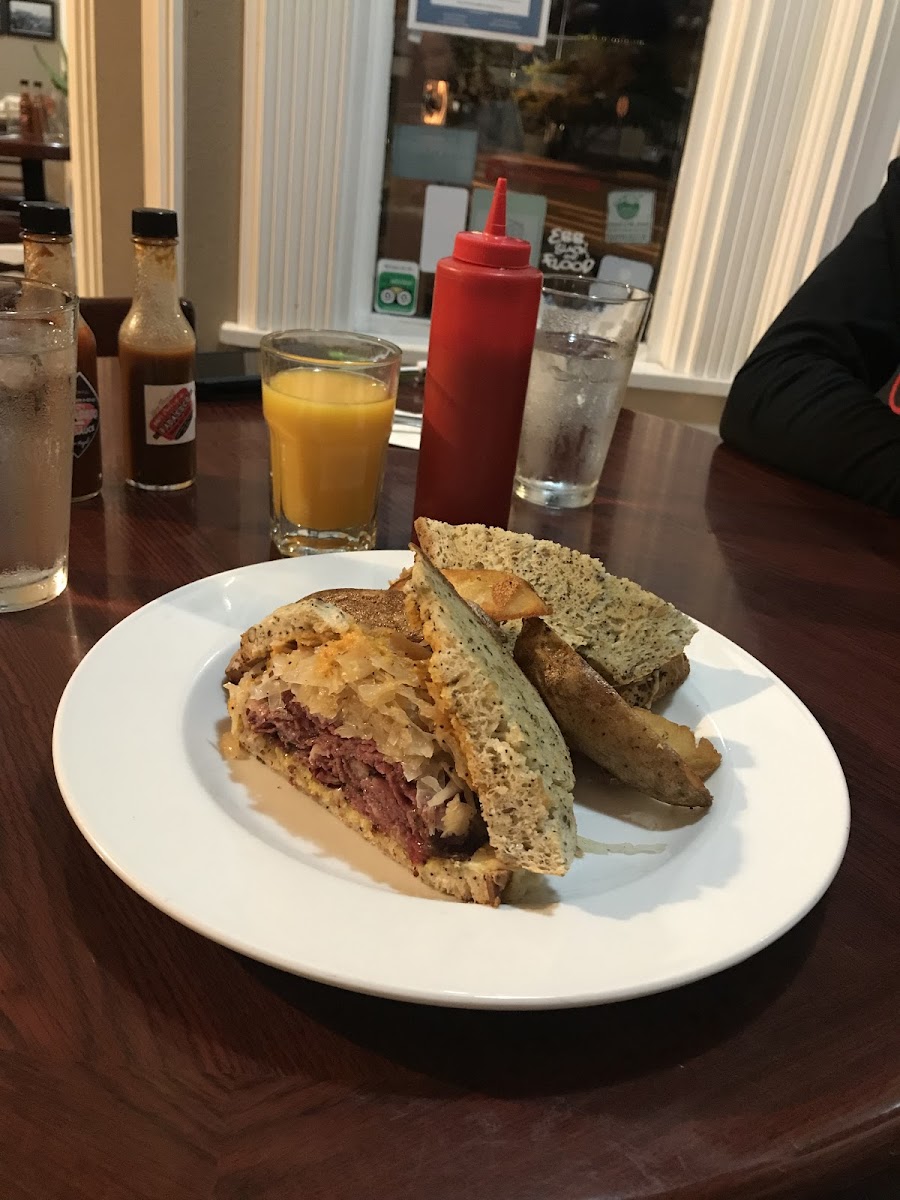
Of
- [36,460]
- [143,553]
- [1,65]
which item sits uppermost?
[1,65]

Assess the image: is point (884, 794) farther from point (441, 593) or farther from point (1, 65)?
point (1, 65)

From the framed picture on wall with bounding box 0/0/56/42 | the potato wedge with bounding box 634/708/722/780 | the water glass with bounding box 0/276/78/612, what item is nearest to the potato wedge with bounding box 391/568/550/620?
the potato wedge with bounding box 634/708/722/780

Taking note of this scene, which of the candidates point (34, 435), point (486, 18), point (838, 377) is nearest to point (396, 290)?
point (486, 18)

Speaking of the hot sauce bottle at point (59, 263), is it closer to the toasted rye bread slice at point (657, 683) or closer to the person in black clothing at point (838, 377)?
the toasted rye bread slice at point (657, 683)

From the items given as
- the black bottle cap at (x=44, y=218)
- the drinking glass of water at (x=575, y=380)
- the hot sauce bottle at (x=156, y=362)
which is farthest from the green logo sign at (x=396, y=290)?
the black bottle cap at (x=44, y=218)

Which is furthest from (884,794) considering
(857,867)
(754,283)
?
(754,283)

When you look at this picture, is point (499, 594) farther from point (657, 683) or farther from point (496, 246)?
point (496, 246)
